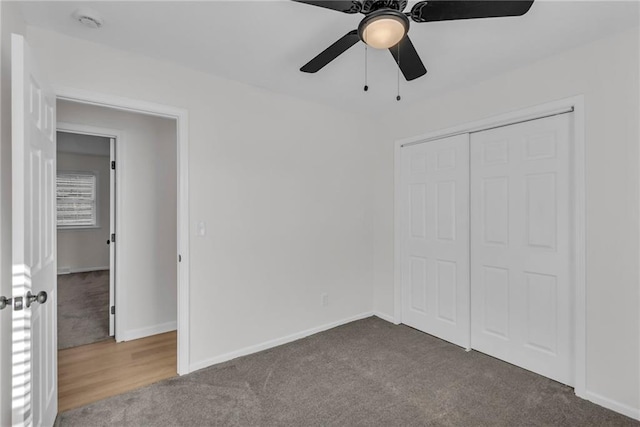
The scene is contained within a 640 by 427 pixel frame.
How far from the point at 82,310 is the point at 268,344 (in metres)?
2.77

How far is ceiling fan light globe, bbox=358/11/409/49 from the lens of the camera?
4.46 feet

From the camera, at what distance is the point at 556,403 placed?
7.04 feet

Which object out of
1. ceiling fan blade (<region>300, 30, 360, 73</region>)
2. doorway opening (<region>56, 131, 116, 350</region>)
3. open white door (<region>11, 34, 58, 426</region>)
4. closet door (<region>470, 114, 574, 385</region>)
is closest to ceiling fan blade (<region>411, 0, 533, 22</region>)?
ceiling fan blade (<region>300, 30, 360, 73</region>)

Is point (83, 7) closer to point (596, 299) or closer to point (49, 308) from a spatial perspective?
point (49, 308)

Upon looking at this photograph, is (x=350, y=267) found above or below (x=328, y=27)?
below

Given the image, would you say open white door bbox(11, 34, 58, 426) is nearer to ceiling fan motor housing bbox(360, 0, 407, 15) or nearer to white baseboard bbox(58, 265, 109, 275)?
ceiling fan motor housing bbox(360, 0, 407, 15)

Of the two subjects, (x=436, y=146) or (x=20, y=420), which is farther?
(x=436, y=146)

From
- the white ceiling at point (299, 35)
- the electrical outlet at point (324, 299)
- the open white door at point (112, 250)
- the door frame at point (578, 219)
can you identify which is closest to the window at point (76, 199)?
the open white door at point (112, 250)

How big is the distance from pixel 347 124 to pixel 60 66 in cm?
251

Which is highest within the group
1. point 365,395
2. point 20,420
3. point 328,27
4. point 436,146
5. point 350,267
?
point 328,27

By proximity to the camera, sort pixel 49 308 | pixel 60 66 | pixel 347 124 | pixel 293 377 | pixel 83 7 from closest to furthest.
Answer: pixel 83 7 → pixel 49 308 → pixel 60 66 → pixel 293 377 → pixel 347 124

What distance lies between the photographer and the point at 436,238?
323cm

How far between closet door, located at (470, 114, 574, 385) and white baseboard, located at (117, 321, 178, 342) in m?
3.07

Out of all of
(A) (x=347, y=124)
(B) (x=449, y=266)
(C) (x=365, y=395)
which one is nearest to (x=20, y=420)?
(C) (x=365, y=395)
